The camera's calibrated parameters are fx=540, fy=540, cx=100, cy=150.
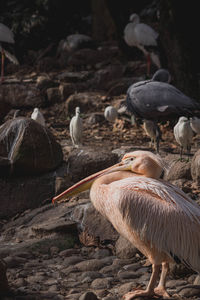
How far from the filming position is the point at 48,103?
11.9 metres

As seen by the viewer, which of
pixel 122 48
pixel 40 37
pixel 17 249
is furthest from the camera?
pixel 40 37

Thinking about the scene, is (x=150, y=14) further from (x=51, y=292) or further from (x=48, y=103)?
(x=51, y=292)

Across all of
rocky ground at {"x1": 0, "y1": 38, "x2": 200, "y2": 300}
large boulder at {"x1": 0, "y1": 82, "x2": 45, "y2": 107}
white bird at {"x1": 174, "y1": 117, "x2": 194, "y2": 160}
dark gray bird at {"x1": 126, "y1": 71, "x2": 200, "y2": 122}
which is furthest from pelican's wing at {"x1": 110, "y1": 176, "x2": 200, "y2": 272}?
large boulder at {"x1": 0, "y1": 82, "x2": 45, "y2": 107}

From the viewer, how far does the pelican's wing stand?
3992 millimetres

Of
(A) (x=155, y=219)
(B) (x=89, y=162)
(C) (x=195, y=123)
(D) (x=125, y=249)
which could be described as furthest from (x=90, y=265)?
(C) (x=195, y=123)

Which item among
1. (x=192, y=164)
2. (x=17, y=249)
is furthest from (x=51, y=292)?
(x=192, y=164)

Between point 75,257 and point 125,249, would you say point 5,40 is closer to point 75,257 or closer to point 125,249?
point 75,257

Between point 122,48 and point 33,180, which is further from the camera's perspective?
point 122,48

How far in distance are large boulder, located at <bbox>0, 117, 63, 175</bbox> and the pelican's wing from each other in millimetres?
3343

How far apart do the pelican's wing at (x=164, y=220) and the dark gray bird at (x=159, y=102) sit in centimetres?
363

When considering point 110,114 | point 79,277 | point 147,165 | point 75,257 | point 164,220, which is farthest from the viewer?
point 110,114

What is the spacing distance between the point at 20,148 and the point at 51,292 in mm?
3087

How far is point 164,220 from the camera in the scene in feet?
13.1

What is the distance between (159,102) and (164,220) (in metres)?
3.86
